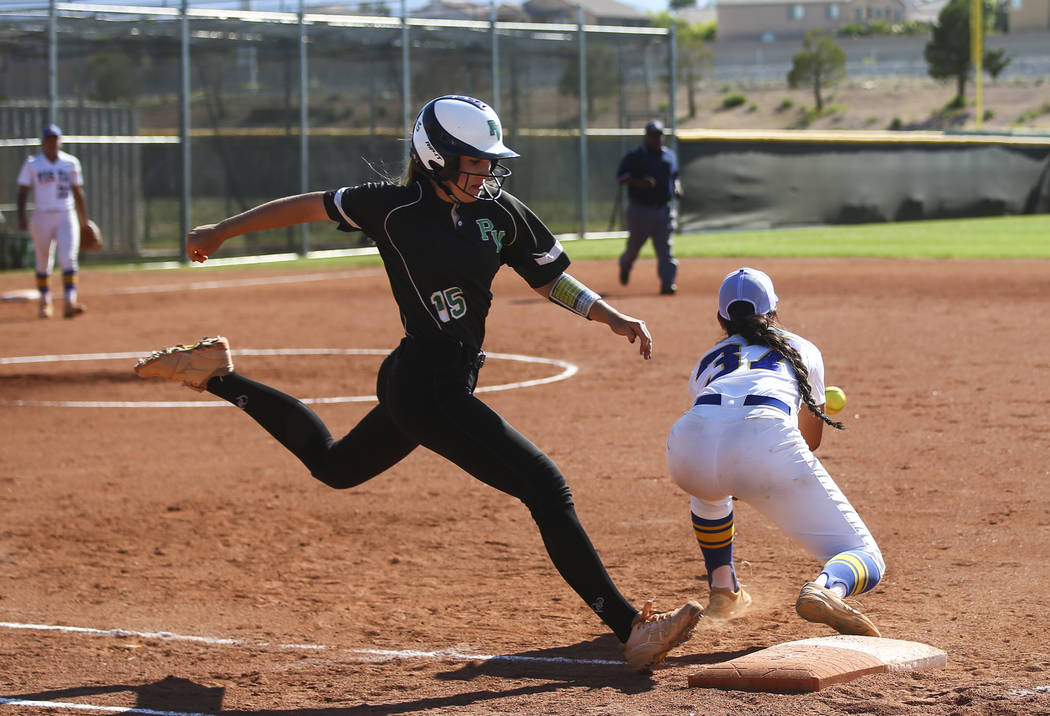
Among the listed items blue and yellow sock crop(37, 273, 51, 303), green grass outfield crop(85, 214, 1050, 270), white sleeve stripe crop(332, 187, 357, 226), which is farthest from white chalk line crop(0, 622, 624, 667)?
green grass outfield crop(85, 214, 1050, 270)

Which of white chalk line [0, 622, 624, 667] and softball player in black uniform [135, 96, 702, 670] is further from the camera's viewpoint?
white chalk line [0, 622, 624, 667]

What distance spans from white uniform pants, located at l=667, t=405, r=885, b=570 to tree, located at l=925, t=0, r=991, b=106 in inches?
2457

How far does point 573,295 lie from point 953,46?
62687mm

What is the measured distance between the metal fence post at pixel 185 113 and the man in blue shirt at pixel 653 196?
35.7ft

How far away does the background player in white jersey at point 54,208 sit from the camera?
17.8 metres

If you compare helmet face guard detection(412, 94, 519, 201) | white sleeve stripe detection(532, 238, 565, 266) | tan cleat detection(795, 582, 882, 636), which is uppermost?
helmet face guard detection(412, 94, 519, 201)

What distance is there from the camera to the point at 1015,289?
18.2 m

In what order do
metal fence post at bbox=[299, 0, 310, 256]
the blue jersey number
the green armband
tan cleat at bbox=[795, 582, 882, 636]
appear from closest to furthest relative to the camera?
tan cleat at bbox=[795, 582, 882, 636] → the blue jersey number → the green armband → metal fence post at bbox=[299, 0, 310, 256]

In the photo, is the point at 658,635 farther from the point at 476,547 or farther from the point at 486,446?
the point at 476,547

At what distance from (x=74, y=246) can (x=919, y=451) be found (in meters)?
12.7

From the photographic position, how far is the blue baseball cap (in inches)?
216

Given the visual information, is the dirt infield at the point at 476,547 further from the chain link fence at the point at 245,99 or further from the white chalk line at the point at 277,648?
the chain link fence at the point at 245,99

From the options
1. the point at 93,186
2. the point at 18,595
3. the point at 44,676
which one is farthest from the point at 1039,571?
the point at 93,186

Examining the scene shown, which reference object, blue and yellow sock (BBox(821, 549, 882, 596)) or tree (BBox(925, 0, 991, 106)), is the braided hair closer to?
blue and yellow sock (BBox(821, 549, 882, 596))
